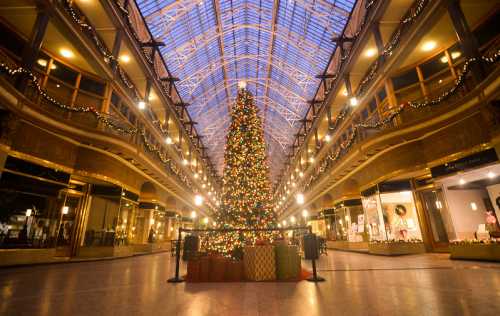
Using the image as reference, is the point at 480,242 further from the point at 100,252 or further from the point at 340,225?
the point at 100,252

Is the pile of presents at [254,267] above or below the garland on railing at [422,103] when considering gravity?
below

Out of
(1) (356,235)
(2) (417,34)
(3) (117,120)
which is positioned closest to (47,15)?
(3) (117,120)

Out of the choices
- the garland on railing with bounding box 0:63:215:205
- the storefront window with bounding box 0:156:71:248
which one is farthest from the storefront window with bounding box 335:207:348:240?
the storefront window with bounding box 0:156:71:248

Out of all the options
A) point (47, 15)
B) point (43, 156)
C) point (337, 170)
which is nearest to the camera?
point (47, 15)

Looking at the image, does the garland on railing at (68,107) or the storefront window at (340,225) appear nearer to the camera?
the garland on railing at (68,107)

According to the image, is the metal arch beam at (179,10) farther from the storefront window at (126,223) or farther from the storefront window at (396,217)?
the storefront window at (126,223)

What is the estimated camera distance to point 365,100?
52.1ft

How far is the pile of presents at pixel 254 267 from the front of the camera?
21.6 feet

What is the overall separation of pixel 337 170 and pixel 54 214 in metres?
16.3

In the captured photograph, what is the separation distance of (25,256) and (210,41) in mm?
22088

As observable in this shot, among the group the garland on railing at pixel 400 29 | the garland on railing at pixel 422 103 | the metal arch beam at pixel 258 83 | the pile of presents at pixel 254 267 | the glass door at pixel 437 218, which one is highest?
the metal arch beam at pixel 258 83

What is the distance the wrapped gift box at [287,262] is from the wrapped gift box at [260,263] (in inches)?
6.6

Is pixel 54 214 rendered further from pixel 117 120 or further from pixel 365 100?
pixel 365 100

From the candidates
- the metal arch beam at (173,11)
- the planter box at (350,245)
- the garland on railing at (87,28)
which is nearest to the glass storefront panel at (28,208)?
the garland on railing at (87,28)
